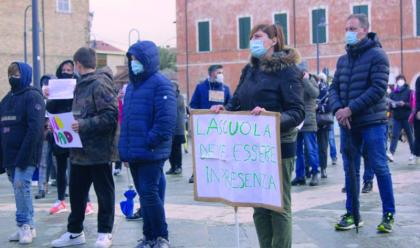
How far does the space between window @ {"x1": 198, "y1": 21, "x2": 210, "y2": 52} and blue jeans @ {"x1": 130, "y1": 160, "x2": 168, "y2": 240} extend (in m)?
48.2

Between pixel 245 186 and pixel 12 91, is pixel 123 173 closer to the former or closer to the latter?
pixel 12 91

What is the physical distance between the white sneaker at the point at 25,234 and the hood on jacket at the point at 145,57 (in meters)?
2.08

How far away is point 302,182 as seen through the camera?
11539mm

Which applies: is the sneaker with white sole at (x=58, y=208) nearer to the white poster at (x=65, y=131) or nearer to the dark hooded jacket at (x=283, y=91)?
the white poster at (x=65, y=131)

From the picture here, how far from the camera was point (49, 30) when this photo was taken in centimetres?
5497

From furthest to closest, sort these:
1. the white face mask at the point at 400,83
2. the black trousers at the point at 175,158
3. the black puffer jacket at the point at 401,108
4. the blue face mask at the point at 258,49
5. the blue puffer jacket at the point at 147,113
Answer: the white face mask at the point at 400,83 → the black puffer jacket at the point at 401,108 → the black trousers at the point at 175,158 → the blue puffer jacket at the point at 147,113 → the blue face mask at the point at 258,49

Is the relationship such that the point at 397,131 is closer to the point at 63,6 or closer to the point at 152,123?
the point at 152,123

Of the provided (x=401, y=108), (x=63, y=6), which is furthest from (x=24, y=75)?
(x=63, y=6)

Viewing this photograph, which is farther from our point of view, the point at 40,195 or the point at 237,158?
the point at 40,195

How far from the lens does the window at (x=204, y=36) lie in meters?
54.3

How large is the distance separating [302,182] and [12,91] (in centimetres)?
551

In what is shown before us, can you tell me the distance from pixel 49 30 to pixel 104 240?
49981mm

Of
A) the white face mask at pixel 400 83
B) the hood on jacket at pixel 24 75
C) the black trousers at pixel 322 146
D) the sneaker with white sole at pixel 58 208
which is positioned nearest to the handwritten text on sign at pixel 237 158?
the hood on jacket at pixel 24 75

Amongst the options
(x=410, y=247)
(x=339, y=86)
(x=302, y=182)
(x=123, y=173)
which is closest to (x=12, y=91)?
(x=339, y=86)
